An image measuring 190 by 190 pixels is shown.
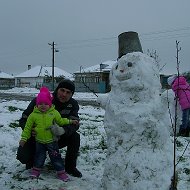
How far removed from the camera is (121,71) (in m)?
3.97

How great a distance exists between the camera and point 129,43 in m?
4.21

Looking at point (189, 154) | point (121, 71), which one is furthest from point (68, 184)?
Result: point (189, 154)

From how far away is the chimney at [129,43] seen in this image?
13.7 ft

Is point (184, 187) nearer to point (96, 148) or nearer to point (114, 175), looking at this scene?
point (114, 175)

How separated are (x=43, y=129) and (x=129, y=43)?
1.59 metres

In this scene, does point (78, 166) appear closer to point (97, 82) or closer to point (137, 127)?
point (137, 127)

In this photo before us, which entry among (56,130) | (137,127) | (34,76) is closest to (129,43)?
(137,127)

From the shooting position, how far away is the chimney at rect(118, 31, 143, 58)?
4.18 m

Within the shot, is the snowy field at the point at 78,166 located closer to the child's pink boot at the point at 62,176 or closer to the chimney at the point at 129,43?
the child's pink boot at the point at 62,176

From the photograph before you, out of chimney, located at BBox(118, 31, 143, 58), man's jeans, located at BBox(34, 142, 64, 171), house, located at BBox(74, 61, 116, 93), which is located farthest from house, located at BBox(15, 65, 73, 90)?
chimney, located at BBox(118, 31, 143, 58)

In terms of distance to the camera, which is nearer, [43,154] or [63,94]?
[43,154]

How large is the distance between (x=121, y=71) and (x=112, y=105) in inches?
15.1

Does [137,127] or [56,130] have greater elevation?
[137,127]

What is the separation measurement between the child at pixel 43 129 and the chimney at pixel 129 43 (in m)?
1.19
